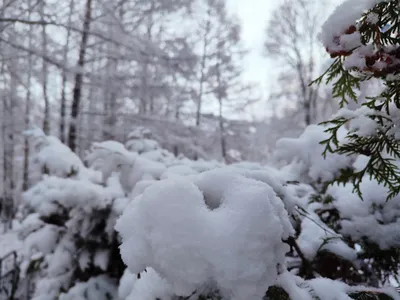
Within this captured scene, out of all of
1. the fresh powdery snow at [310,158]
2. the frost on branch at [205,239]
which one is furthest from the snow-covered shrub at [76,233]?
the frost on branch at [205,239]

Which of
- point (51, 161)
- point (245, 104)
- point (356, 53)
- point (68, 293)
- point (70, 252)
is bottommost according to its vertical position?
point (68, 293)

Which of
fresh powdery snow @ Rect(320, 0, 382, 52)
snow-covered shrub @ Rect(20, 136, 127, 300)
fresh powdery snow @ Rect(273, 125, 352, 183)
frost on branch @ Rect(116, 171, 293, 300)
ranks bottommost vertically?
snow-covered shrub @ Rect(20, 136, 127, 300)

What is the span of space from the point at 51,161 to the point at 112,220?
4.02 ft

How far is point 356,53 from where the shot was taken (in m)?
0.88

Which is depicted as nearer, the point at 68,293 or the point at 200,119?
the point at 68,293

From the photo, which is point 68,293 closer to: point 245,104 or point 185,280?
point 185,280

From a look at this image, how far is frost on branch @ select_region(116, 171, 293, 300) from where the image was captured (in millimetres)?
684

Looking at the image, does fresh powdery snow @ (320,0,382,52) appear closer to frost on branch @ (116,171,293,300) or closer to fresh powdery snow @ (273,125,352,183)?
frost on branch @ (116,171,293,300)

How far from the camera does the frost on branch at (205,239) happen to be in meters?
0.68

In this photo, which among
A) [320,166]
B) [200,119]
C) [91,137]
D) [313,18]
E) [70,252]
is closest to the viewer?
[320,166]

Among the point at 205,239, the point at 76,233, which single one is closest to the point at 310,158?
the point at 205,239

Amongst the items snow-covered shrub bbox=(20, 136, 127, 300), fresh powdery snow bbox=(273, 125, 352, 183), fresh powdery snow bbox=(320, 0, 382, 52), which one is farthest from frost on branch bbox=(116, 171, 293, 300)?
snow-covered shrub bbox=(20, 136, 127, 300)

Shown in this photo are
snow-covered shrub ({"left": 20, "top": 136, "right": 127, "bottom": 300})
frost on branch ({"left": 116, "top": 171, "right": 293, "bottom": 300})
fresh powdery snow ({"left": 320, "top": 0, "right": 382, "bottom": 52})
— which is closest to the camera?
frost on branch ({"left": 116, "top": 171, "right": 293, "bottom": 300})

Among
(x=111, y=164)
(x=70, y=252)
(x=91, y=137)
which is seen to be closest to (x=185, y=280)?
(x=111, y=164)
